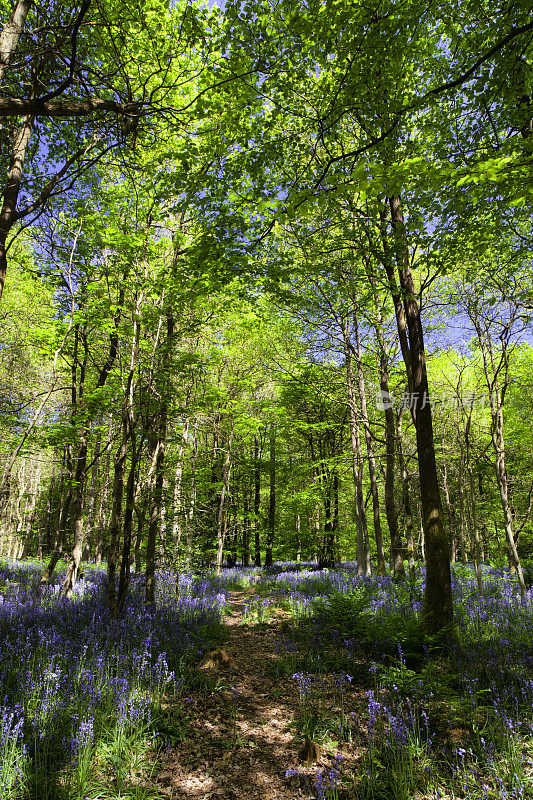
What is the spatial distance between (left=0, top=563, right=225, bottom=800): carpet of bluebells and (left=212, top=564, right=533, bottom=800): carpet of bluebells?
145 cm

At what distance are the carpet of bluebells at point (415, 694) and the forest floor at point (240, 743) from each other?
158mm

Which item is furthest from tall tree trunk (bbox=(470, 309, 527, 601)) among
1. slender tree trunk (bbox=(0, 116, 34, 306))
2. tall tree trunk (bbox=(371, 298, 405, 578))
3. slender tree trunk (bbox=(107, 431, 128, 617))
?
slender tree trunk (bbox=(0, 116, 34, 306))

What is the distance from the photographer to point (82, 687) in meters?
3.60

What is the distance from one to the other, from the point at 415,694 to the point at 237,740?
1.81 m

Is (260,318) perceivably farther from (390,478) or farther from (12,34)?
(12,34)

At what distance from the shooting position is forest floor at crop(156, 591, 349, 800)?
299 centimetres

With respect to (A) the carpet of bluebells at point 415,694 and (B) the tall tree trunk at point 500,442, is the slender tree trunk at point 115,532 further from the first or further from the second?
(B) the tall tree trunk at point 500,442

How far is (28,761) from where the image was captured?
8.95 ft

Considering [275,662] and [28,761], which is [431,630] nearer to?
[275,662]

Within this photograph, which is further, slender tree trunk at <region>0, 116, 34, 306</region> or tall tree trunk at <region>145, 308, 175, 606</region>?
tall tree trunk at <region>145, 308, 175, 606</region>

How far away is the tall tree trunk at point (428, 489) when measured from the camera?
5.22 meters

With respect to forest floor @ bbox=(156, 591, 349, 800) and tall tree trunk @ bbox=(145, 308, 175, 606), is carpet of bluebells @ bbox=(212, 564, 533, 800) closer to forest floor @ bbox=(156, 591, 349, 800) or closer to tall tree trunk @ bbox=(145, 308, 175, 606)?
forest floor @ bbox=(156, 591, 349, 800)

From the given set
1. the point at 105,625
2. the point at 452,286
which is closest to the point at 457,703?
the point at 105,625

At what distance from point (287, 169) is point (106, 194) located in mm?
3221
